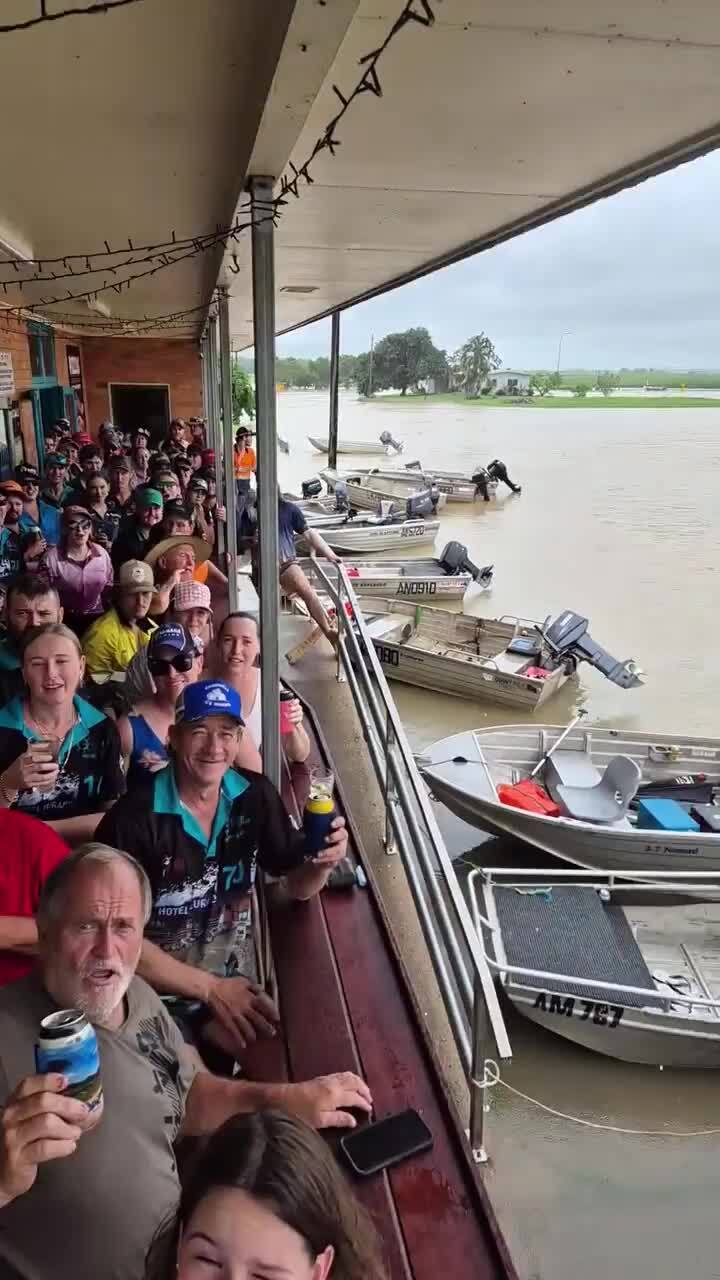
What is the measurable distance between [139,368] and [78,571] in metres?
12.0

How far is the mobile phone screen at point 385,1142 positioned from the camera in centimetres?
177

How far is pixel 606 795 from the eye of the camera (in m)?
7.51

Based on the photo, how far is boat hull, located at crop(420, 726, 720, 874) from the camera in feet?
22.9

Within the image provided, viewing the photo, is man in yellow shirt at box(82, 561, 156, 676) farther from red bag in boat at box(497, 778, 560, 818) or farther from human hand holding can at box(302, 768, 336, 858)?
red bag in boat at box(497, 778, 560, 818)

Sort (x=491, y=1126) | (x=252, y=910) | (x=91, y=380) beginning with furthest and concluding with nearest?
1. (x=91, y=380)
2. (x=491, y=1126)
3. (x=252, y=910)

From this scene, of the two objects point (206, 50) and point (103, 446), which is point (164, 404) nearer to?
point (103, 446)

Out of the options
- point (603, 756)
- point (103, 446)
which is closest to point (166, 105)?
point (603, 756)

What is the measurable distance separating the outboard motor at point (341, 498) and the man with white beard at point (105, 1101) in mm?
18677

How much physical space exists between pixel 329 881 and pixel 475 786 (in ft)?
16.6

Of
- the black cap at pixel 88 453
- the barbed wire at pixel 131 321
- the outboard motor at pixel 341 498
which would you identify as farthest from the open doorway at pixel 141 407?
the black cap at pixel 88 453

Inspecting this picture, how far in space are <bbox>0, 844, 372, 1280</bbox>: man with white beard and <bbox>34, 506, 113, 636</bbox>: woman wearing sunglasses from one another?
2.94 m

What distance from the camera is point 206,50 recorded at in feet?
6.12

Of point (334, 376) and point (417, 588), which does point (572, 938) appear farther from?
point (334, 376)

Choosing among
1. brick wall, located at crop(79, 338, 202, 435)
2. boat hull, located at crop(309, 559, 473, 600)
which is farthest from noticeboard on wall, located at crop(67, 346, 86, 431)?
boat hull, located at crop(309, 559, 473, 600)
